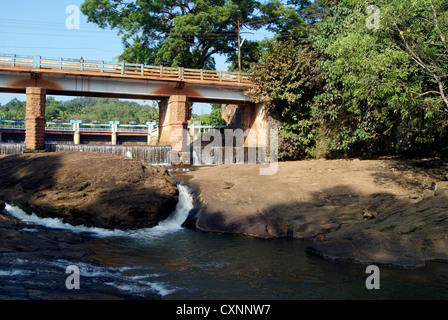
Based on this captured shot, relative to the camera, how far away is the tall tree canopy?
3441cm

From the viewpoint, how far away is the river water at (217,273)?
735cm

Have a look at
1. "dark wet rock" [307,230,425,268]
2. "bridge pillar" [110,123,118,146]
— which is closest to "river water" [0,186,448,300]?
"dark wet rock" [307,230,425,268]

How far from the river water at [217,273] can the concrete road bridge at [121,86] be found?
55.8 feet

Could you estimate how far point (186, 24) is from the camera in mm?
33375

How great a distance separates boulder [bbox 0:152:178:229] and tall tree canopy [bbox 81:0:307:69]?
21.4m

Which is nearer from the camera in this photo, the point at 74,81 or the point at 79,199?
the point at 79,199

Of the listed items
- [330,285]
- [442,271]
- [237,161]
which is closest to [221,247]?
[330,285]

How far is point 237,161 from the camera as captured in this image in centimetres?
2838

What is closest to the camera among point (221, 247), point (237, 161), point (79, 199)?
point (221, 247)

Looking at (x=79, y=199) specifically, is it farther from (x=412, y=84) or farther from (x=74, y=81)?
(x=74, y=81)

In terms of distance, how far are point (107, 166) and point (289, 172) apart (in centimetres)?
861

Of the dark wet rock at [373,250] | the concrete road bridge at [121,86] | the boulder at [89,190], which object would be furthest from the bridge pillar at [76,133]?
the dark wet rock at [373,250]

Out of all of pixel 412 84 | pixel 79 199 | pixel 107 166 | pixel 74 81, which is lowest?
pixel 79 199

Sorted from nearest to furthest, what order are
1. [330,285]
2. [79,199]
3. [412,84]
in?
[330,285], [79,199], [412,84]
